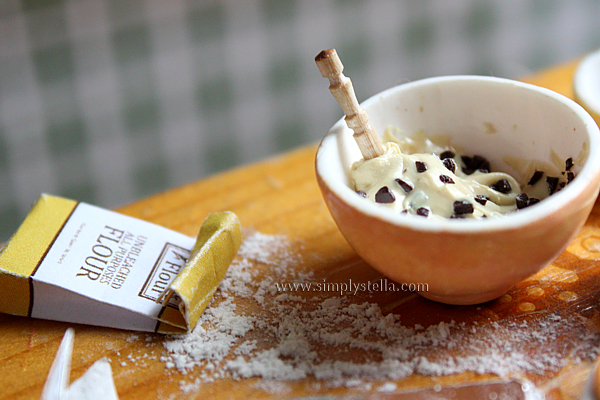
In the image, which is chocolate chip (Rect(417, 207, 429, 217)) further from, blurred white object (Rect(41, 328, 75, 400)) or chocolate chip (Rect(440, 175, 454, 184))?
blurred white object (Rect(41, 328, 75, 400))

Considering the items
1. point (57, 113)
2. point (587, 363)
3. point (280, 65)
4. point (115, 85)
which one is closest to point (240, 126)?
point (280, 65)

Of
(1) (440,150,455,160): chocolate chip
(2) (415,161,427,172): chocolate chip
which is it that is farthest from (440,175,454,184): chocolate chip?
(1) (440,150,455,160): chocolate chip

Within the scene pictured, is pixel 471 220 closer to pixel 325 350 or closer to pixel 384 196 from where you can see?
pixel 384 196

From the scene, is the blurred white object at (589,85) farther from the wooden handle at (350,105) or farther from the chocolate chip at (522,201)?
the wooden handle at (350,105)

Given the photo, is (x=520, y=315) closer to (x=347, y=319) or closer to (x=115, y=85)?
(x=347, y=319)

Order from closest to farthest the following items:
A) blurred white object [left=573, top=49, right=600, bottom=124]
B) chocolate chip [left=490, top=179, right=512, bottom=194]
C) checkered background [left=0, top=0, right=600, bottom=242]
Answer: chocolate chip [left=490, top=179, right=512, bottom=194], blurred white object [left=573, top=49, right=600, bottom=124], checkered background [left=0, top=0, right=600, bottom=242]

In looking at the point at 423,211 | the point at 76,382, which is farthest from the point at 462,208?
the point at 76,382
